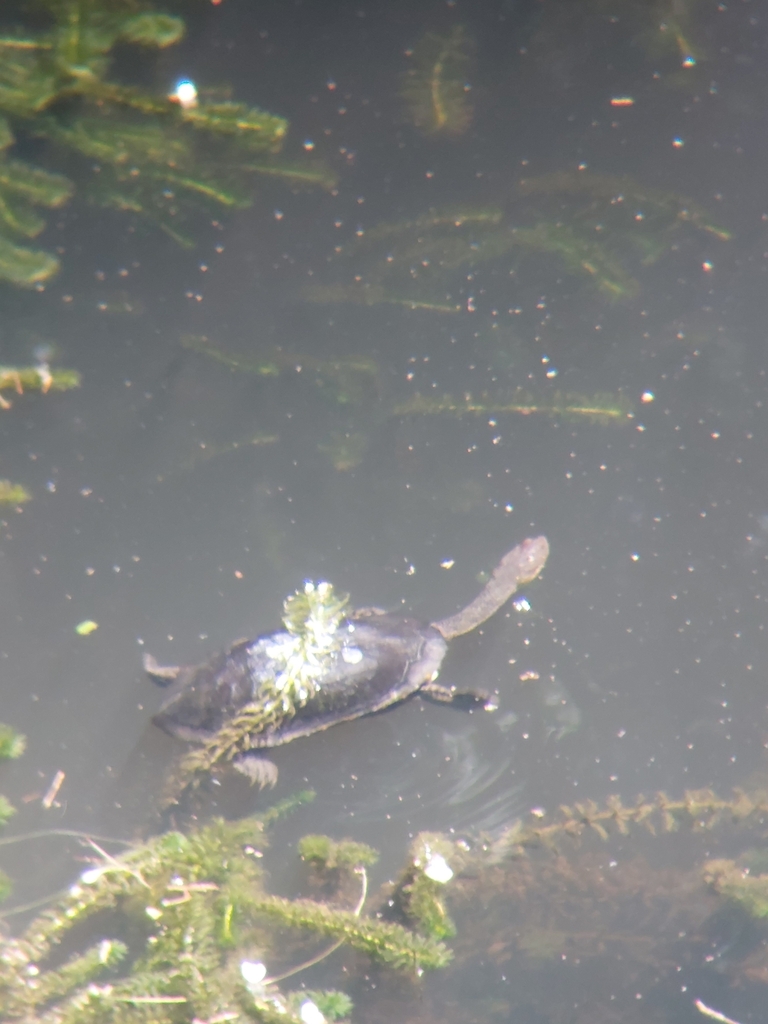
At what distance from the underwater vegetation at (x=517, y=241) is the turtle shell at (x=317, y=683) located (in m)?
2.98

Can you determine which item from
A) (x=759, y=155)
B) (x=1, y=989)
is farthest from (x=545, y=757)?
(x=759, y=155)

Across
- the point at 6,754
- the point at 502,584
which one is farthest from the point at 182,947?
the point at 502,584

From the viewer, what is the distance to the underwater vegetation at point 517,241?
4.80 meters

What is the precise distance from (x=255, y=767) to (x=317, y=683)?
82 cm

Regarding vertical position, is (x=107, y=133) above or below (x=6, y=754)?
above

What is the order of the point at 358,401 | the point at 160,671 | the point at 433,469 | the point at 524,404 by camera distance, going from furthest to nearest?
the point at 433,469, the point at 358,401, the point at 524,404, the point at 160,671

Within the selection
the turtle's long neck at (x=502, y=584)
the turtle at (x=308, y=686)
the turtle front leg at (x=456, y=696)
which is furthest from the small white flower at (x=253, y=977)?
the turtle's long neck at (x=502, y=584)

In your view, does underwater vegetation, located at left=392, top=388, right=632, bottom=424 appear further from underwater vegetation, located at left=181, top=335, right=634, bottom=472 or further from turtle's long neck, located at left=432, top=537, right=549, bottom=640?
turtle's long neck, located at left=432, top=537, right=549, bottom=640

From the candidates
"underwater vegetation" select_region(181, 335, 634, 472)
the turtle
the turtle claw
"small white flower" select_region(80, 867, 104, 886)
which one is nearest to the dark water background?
"underwater vegetation" select_region(181, 335, 634, 472)

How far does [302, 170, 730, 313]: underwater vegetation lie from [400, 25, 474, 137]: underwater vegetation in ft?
Result: 1.97

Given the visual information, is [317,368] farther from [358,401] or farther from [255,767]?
[255,767]

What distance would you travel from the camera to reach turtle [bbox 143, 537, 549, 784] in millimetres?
3949

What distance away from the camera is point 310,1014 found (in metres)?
2.70

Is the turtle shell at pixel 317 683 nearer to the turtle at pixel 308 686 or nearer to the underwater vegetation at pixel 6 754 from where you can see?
the turtle at pixel 308 686
